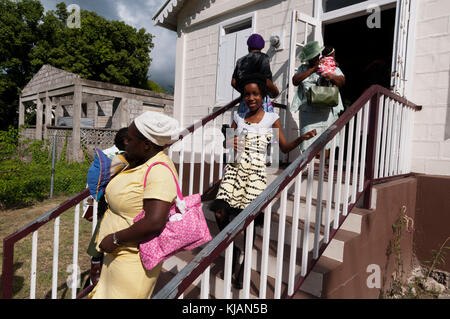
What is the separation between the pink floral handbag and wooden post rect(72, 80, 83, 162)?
10.8 meters

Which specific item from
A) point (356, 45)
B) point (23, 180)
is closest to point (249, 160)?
point (356, 45)

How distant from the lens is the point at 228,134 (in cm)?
290

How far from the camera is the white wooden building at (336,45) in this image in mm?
3535

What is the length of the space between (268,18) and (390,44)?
2723 mm

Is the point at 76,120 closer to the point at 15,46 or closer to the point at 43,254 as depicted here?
the point at 43,254

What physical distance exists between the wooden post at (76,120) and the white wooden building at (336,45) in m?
5.29

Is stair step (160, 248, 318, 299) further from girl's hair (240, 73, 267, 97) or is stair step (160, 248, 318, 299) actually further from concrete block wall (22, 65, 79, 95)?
concrete block wall (22, 65, 79, 95)

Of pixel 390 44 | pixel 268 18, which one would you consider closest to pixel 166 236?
pixel 268 18

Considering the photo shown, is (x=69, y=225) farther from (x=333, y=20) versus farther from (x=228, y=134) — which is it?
(x=333, y=20)

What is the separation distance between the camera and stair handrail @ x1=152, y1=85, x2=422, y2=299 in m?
1.39

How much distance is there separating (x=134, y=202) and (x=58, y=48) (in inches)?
1044

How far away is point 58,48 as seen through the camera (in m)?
23.3

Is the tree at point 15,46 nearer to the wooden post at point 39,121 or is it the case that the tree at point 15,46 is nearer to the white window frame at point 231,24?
the wooden post at point 39,121

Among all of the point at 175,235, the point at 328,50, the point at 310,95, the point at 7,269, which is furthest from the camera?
the point at 328,50
